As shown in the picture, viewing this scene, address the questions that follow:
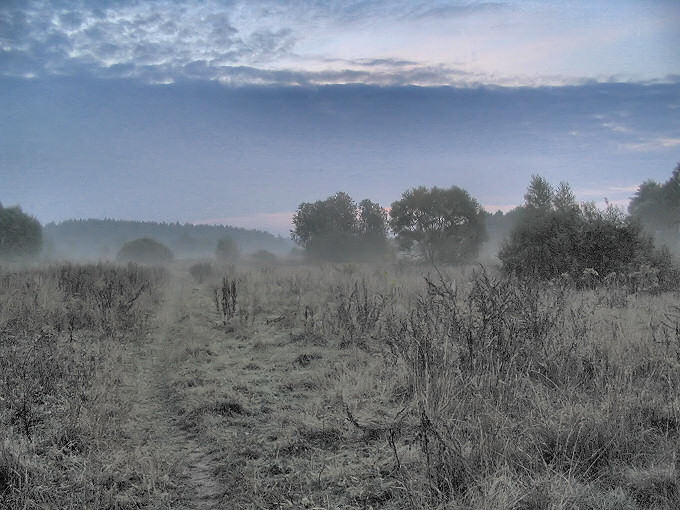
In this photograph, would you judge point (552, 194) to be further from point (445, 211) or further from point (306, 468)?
→ point (306, 468)

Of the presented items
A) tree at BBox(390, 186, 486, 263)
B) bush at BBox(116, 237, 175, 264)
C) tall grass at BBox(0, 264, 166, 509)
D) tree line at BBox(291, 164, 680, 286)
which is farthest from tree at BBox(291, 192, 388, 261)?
tall grass at BBox(0, 264, 166, 509)

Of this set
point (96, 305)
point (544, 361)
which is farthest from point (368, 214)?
point (544, 361)

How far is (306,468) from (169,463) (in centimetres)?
127

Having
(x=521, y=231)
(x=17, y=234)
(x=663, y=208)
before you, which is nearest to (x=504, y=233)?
(x=521, y=231)

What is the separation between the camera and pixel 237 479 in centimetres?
375

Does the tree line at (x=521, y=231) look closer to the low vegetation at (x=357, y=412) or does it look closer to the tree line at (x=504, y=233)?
the tree line at (x=504, y=233)

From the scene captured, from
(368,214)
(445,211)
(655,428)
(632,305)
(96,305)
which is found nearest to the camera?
(655,428)

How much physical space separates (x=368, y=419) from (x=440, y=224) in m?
33.1

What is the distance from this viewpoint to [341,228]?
1838 inches

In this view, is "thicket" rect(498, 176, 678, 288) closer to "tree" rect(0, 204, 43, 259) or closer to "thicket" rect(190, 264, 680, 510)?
"thicket" rect(190, 264, 680, 510)

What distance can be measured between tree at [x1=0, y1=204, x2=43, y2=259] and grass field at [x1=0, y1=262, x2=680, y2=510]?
164 feet

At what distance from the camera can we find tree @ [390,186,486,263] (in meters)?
36.0

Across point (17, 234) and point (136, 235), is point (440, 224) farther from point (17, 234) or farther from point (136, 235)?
point (136, 235)

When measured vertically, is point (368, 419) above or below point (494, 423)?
below
